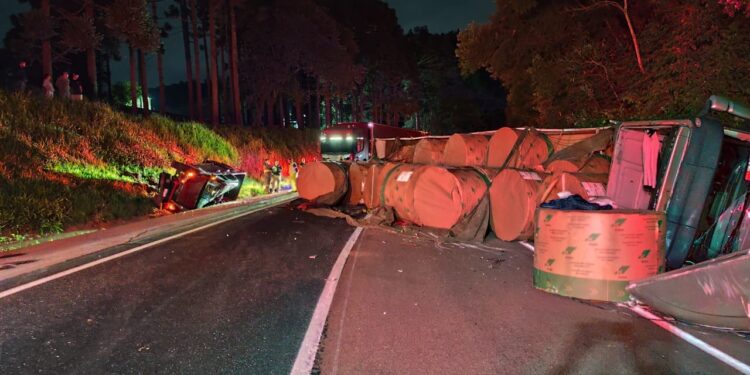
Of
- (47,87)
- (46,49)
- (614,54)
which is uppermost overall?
(614,54)

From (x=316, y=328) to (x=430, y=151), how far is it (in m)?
8.53

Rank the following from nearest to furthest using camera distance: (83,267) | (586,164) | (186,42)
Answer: (83,267), (586,164), (186,42)

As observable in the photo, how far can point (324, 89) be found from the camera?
42.6m

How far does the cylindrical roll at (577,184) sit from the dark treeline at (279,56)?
1708 centimetres

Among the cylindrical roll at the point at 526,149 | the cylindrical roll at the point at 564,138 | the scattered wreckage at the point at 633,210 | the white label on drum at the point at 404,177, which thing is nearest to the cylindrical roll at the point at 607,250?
the scattered wreckage at the point at 633,210

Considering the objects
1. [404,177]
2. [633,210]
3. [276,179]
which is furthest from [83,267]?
[276,179]

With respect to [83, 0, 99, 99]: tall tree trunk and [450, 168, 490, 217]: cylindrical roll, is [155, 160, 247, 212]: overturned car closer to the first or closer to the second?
[450, 168, 490, 217]: cylindrical roll

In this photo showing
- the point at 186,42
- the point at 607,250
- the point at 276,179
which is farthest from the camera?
the point at 186,42

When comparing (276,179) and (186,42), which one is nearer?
(276,179)

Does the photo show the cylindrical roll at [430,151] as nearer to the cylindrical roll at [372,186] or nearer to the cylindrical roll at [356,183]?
the cylindrical roll at [372,186]

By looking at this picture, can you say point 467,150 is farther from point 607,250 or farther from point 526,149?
point 607,250

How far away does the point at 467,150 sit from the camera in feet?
36.2

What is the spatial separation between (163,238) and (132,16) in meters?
12.7

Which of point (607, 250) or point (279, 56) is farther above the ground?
point (279, 56)
